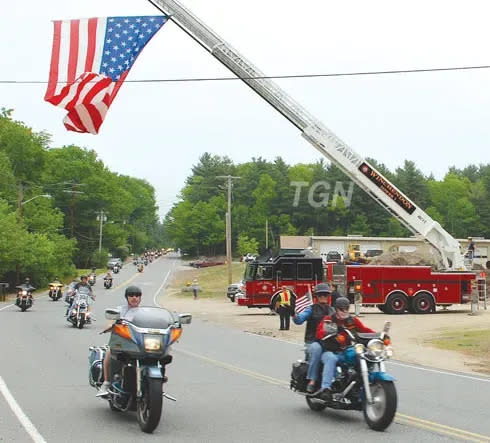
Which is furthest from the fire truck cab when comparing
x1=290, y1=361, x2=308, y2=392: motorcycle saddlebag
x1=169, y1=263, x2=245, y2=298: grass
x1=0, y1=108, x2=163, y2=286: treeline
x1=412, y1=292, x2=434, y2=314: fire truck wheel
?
x1=290, y1=361, x2=308, y2=392: motorcycle saddlebag

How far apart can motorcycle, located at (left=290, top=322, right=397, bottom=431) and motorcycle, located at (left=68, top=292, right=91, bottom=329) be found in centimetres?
1720

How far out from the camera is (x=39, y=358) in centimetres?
1678

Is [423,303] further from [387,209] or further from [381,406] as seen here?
[381,406]

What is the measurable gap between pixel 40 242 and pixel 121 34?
45.1 meters

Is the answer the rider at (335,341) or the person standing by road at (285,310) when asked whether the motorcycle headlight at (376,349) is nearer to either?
the rider at (335,341)

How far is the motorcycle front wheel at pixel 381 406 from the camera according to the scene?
8.59m

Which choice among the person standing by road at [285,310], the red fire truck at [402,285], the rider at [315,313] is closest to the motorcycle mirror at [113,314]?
the rider at [315,313]

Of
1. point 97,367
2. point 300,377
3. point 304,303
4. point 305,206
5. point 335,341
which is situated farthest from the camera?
point 305,206

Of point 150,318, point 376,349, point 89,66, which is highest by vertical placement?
point 89,66

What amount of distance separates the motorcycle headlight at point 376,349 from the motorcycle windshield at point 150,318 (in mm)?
2191

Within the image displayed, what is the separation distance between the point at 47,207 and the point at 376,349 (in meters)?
76.5

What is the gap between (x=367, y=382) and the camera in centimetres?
887

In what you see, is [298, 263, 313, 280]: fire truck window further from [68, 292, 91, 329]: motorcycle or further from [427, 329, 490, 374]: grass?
[68, 292, 91, 329]: motorcycle

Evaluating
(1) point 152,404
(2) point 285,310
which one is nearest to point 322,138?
(2) point 285,310
